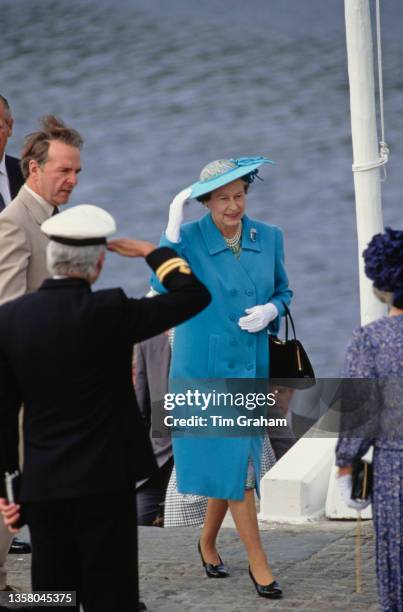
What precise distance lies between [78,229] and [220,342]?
1586 mm

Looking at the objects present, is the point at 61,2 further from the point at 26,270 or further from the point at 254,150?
the point at 26,270

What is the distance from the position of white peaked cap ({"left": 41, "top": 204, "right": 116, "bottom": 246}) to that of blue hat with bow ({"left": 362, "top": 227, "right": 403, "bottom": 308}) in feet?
2.55

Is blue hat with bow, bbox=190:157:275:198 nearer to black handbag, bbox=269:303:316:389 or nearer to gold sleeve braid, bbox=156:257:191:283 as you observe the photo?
black handbag, bbox=269:303:316:389

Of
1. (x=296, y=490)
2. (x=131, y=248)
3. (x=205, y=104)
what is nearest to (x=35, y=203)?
(x=131, y=248)

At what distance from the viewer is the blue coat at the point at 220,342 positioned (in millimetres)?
5094

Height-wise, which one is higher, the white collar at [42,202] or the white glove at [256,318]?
the white collar at [42,202]

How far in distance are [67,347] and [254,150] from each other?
11037 mm

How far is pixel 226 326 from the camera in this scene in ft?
16.8

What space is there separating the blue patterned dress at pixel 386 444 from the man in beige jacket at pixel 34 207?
1299mm

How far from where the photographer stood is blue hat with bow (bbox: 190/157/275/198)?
5.03 metres

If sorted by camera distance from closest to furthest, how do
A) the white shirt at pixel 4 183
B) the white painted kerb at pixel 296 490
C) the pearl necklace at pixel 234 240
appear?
the pearl necklace at pixel 234 240
the white shirt at pixel 4 183
the white painted kerb at pixel 296 490

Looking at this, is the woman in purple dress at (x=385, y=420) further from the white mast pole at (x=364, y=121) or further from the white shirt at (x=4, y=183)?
the white shirt at (x=4, y=183)

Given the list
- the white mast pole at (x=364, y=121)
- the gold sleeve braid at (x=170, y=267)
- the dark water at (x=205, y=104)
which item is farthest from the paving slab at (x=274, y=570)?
the dark water at (x=205, y=104)

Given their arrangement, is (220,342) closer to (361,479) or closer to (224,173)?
(224,173)
